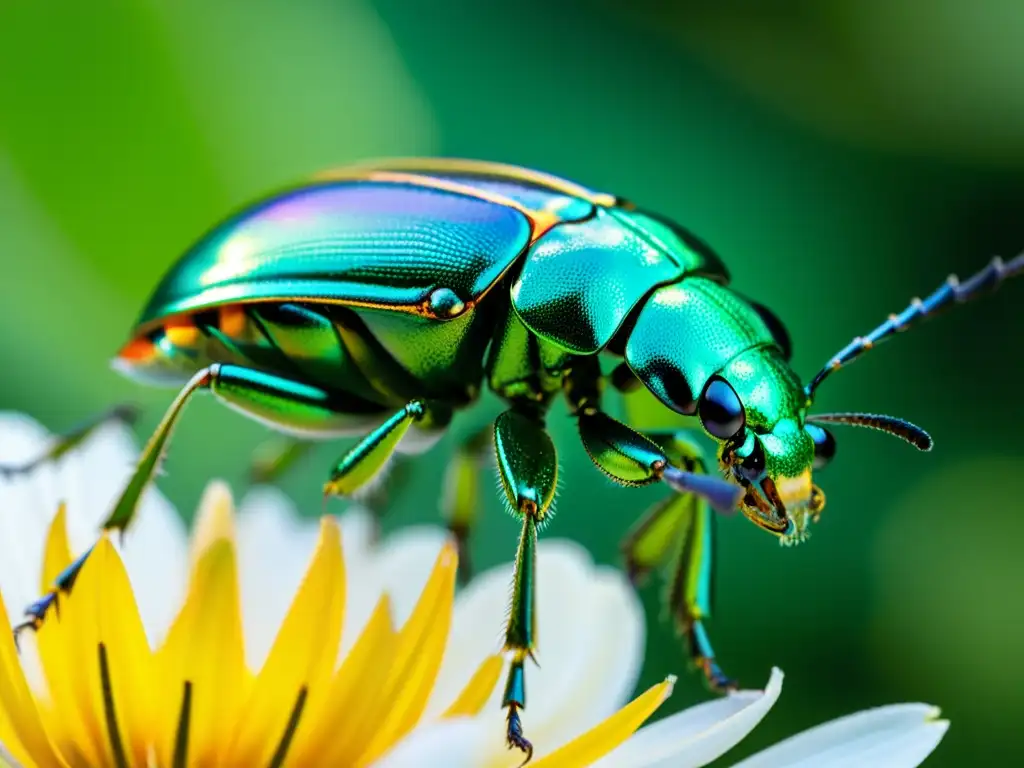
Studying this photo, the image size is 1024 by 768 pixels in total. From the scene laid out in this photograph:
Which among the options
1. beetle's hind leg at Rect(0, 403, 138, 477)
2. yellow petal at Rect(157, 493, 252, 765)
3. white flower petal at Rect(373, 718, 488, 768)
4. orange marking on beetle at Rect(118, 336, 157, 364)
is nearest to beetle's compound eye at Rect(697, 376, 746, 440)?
white flower petal at Rect(373, 718, 488, 768)

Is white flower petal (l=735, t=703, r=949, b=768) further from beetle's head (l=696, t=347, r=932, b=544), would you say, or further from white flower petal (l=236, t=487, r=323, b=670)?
white flower petal (l=236, t=487, r=323, b=670)

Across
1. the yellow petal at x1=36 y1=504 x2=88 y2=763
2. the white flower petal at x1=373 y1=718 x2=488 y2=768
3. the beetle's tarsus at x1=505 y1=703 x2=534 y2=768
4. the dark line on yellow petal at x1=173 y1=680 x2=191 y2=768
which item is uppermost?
the yellow petal at x1=36 y1=504 x2=88 y2=763

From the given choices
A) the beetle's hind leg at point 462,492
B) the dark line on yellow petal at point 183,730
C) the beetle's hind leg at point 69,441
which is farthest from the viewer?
the beetle's hind leg at point 462,492

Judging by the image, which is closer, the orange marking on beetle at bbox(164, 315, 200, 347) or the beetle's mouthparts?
the beetle's mouthparts

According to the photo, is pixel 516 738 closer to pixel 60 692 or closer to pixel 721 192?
pixel 60 692

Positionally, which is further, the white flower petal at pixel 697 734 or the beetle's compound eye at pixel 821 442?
the beetle's compound eye at pixel 821 442

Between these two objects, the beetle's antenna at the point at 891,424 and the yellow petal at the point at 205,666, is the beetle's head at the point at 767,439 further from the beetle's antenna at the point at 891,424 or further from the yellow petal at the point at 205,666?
the yellow petal at the point at 205,666

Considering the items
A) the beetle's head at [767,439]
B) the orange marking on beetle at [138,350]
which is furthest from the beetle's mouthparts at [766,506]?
the orange marking on beetle at [138,350]

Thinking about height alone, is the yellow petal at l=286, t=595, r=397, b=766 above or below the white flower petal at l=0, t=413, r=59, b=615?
below
